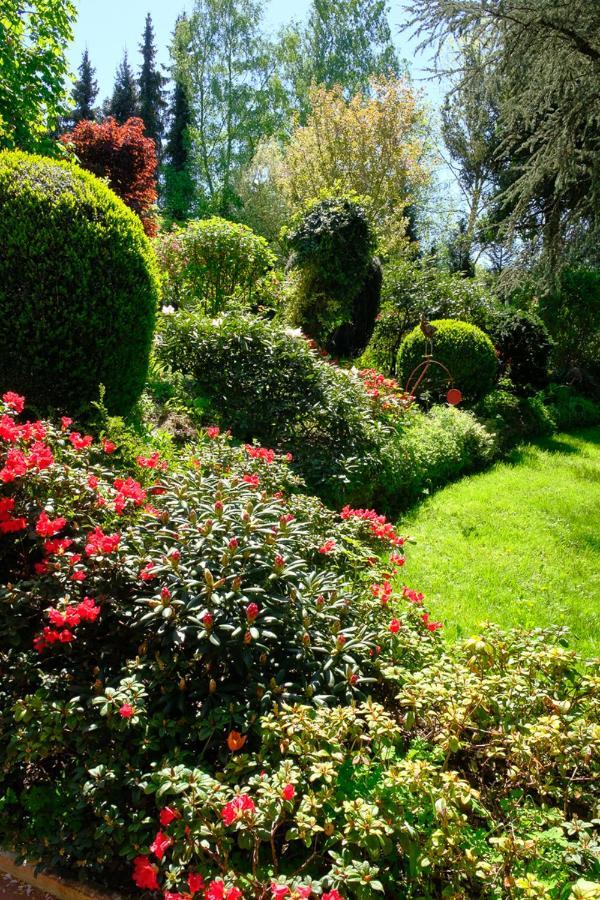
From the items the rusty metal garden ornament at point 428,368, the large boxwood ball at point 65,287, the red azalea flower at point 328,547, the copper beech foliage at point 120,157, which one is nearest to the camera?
the red azalea flower at point 328,547

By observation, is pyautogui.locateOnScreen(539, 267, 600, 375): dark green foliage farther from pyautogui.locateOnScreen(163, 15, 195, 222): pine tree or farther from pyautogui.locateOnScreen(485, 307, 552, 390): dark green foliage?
pyautogui.locateOnScreen(163, 15, 195, 222): pine tree

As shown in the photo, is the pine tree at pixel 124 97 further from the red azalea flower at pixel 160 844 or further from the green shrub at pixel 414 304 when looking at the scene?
the red azalea flower at pixel 160 844

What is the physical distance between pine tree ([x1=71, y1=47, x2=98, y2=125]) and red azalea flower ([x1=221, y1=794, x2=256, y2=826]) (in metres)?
32.7

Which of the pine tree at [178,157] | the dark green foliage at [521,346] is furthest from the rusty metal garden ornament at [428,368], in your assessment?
the pine tree at [178,157]

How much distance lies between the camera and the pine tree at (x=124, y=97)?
27.1 m

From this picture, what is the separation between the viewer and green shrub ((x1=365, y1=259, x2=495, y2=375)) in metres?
10.4

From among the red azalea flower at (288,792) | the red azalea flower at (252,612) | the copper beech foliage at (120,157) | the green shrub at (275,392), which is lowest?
the red azalea flower at (288,792)

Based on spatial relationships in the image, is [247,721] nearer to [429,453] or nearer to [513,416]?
[429,453]

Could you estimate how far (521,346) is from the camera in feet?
33.0

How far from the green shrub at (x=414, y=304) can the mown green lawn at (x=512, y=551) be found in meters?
4.17

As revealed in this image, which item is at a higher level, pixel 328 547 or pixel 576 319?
pixel 576 319

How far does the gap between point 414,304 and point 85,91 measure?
26316 mm

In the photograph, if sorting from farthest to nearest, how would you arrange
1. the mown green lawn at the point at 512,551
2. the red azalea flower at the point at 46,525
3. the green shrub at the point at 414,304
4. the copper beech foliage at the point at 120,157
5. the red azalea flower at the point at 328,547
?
the copper beech foliage at the point at 120,157 → the green shrub at the point at 414,304 → the mown green lawn at the point at 512,551 → the red azalea flower at the point at 328,547 → the red azalea flower at the point at 46,525

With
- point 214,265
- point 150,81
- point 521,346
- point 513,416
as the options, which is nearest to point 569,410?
point 521,346
